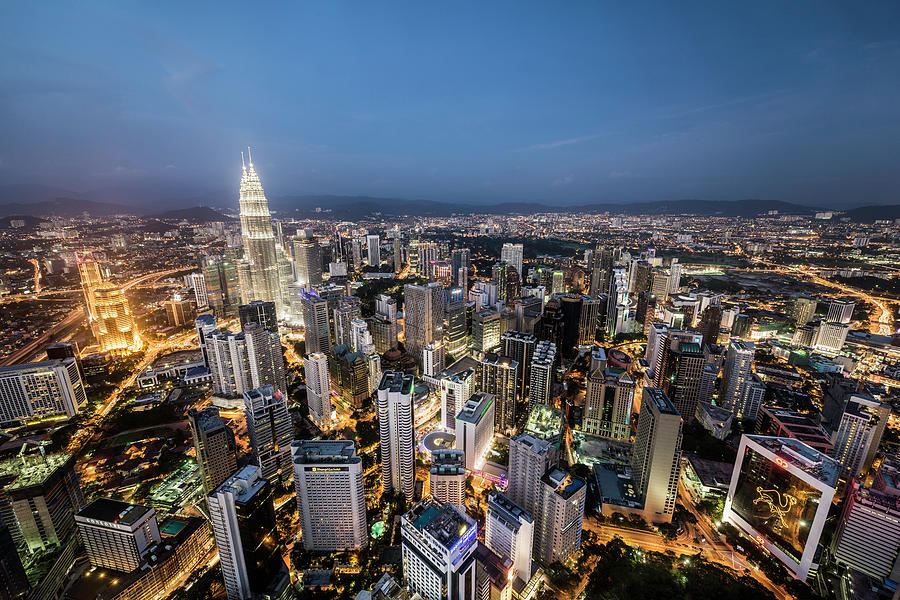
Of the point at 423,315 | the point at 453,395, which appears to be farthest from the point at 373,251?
the point at 453,395

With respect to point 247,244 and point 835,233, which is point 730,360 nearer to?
point 247,244

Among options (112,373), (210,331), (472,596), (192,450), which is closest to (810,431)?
(472,596)

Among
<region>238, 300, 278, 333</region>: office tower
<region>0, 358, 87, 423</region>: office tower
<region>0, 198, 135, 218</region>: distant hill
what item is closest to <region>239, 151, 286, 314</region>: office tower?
Answer: <region>238, 300, 278, 333</region>: office tower

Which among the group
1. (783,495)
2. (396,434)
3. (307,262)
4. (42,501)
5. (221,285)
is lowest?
(42,501)

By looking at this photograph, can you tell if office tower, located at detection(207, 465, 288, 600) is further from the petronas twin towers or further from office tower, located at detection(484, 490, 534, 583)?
the petronas twin towers

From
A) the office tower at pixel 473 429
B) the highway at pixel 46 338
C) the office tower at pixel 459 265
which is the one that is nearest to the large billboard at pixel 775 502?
the office tower at pixel 473 429

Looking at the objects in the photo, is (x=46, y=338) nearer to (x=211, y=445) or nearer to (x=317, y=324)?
(x=317, y=324)
